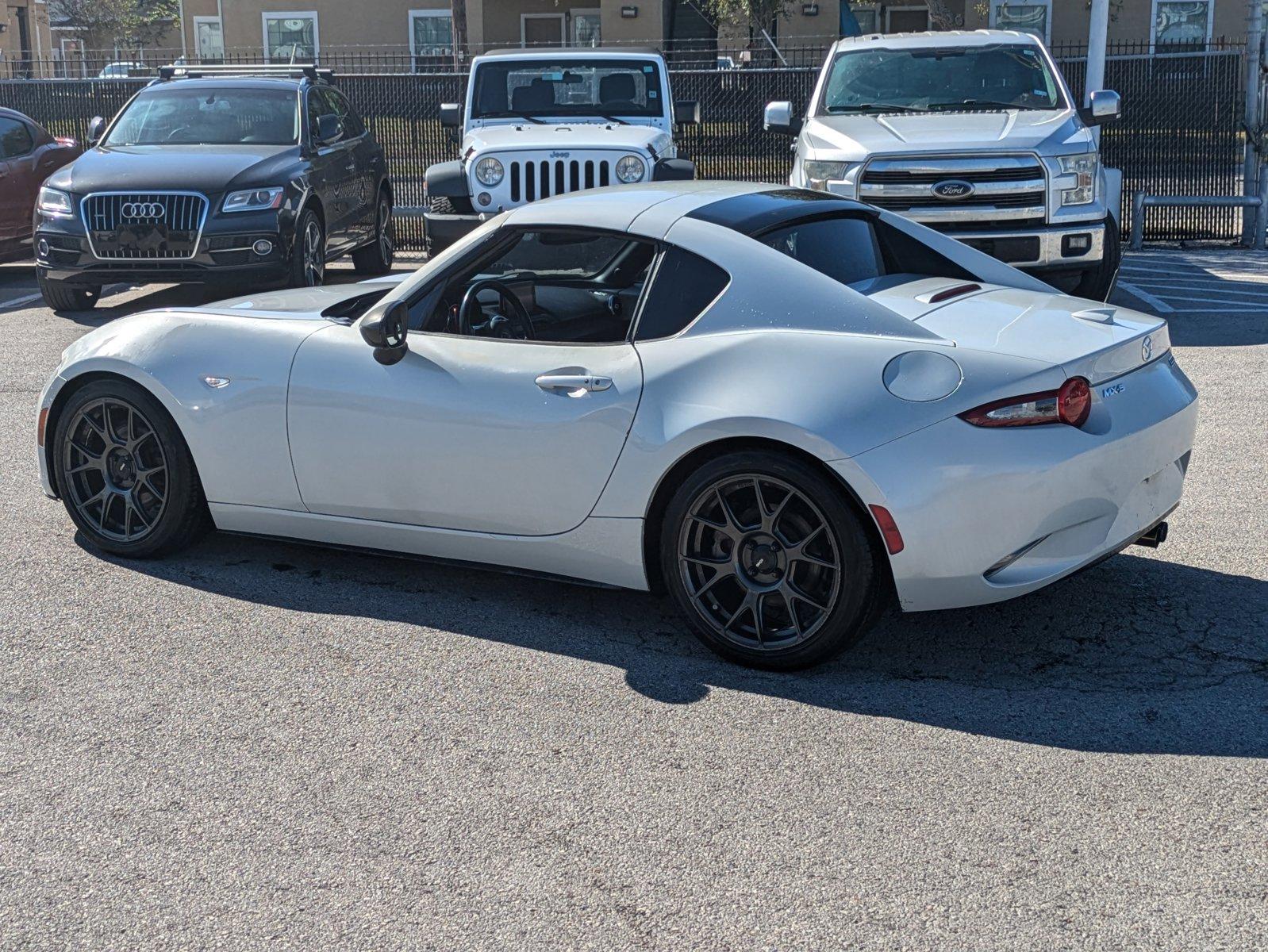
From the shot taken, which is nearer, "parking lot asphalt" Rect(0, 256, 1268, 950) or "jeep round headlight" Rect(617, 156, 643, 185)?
"parking lot asphalt" Rect(0, 256, 1268, 950)

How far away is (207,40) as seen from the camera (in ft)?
123

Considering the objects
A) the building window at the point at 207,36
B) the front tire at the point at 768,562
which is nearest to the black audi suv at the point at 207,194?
the front tire at the point at 768,562

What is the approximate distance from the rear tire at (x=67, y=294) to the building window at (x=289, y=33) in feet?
80.6

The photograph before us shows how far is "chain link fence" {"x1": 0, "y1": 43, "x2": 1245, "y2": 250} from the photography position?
54.7 ft

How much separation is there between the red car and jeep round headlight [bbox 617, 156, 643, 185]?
630cm

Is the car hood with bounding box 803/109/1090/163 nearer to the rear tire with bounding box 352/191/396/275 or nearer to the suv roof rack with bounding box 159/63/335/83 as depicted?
the rear tire with bounding box 352/191/396/275

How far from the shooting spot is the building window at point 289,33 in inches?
1411

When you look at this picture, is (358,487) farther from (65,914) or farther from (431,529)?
(65,914)

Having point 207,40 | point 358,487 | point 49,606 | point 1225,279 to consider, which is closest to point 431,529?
point 358,487

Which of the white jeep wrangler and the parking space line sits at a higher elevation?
the white jeep wrangler

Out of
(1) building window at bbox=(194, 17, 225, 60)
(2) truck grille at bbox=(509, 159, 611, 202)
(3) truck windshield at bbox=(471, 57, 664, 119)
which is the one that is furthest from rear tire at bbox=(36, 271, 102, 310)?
(1) building window at bbox=(194, 17, 225, 60)

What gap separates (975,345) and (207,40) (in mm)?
36369

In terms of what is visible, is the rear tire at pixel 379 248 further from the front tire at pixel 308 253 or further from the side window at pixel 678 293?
the side window at pixel 678 293

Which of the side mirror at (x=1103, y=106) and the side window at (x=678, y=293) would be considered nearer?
Answer: the side window at (x=678, y=293)
